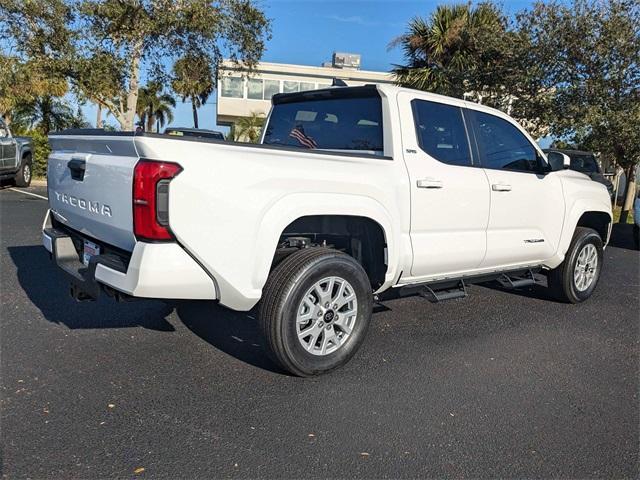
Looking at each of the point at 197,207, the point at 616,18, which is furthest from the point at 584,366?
the point at 616,18

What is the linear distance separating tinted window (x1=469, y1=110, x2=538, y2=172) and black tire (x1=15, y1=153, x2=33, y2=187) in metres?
13.4

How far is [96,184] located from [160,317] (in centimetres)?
163

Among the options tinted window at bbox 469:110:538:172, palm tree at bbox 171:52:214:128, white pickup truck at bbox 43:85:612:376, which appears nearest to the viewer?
white pickup truck at bbox 43:85:612:376

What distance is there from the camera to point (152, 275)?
2809 mm

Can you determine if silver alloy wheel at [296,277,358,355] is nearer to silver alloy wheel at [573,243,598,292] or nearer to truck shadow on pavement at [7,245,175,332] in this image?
truck shadow on pavement at [7,245,175,332]

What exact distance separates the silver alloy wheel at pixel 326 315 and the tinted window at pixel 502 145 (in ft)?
6.02

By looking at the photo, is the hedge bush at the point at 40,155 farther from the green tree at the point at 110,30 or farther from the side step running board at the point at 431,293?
the side step running board at the point at 431,293

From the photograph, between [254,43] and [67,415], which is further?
[254,43]

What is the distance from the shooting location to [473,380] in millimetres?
3574

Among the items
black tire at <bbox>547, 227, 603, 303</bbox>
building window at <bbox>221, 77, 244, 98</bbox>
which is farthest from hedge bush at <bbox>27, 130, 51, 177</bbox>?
black tire at <bbox>547, 227, 603, 303</bbox>

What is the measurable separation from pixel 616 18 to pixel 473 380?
1240cm

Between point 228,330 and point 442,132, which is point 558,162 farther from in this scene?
point 228,330

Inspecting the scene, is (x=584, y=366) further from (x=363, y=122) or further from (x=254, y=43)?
(x=254, y=43)

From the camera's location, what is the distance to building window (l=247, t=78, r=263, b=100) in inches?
1389
